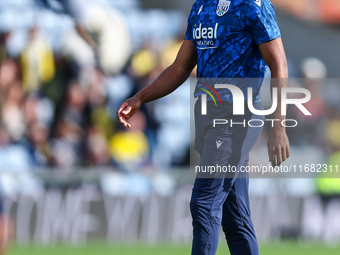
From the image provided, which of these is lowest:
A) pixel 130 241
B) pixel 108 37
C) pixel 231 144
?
pixel 130 241

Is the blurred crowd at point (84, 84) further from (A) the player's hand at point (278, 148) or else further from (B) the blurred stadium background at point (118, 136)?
(A) the player's hand at point (278, 148)

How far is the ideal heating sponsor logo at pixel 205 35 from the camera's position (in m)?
3.07

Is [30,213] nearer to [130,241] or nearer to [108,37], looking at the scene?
[130,241]

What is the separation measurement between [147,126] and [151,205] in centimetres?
138

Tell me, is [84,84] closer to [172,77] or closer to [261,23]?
[172,77]

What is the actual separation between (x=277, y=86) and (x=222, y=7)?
1.75ft

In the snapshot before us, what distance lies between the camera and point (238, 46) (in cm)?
306

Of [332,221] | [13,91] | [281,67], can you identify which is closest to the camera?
[281,67]

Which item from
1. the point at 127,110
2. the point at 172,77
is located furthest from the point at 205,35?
the point at 127,110

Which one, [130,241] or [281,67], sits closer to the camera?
[281,67]

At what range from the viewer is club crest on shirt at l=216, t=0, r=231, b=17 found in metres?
3.06

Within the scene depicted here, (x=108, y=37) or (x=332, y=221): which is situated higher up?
(x=108, y=37)

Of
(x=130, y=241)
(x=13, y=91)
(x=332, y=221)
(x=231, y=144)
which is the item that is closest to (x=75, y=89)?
(x=13, y=91)

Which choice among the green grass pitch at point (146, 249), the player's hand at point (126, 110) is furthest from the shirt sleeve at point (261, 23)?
the green grass pitch at point (146, 249)
